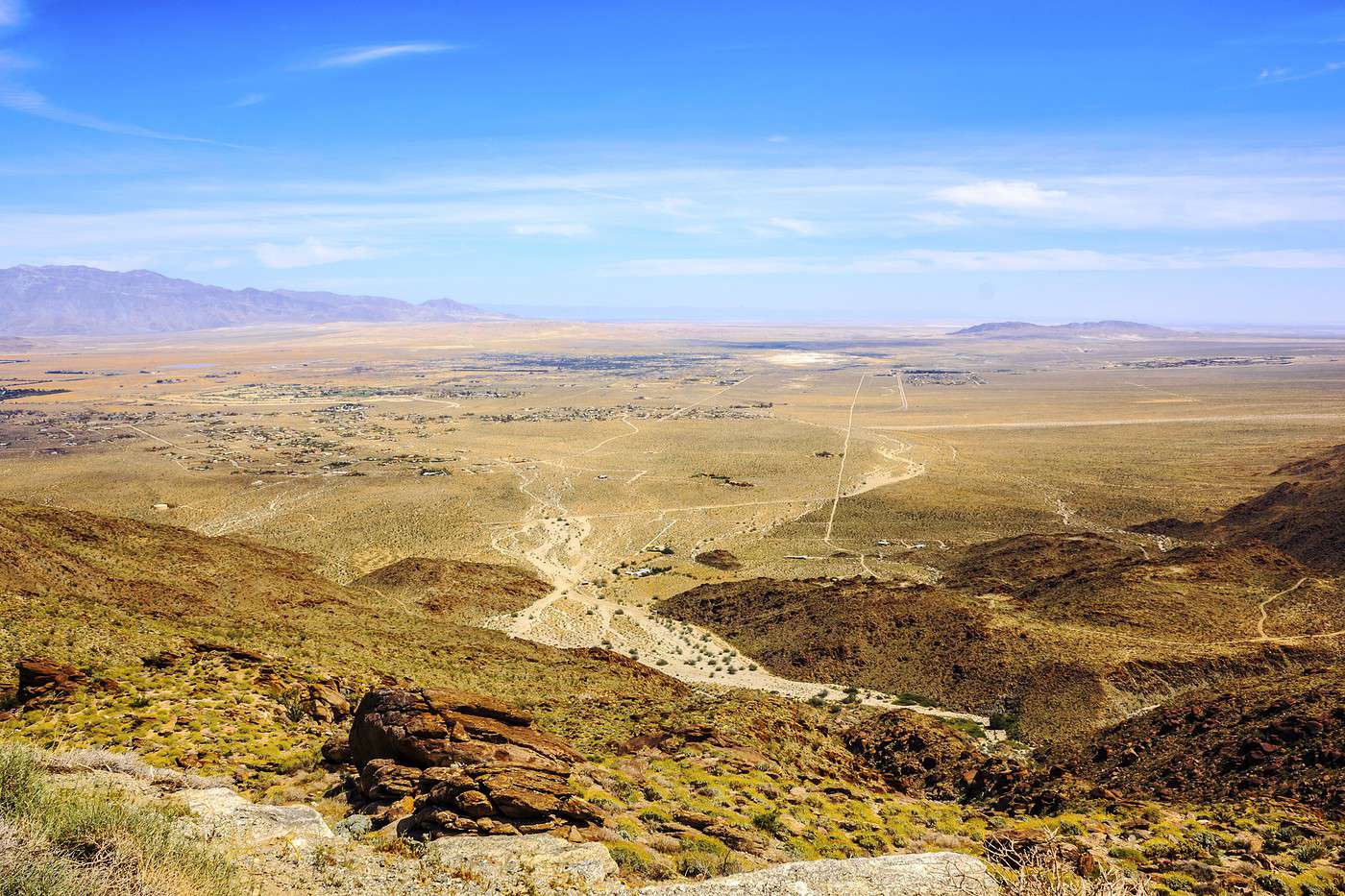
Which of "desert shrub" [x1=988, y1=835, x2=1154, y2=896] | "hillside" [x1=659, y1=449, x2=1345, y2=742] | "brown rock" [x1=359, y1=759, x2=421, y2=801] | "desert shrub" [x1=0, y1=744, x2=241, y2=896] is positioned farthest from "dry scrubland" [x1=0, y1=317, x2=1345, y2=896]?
"desert shrub" [x1=0, y1=744, x2=241, y2=896]

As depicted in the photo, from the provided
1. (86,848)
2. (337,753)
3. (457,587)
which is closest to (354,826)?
(337,753)

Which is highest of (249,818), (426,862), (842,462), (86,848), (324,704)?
(86,848)

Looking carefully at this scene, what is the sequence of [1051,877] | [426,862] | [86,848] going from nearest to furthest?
[86,848], [1051,877], [426,862]

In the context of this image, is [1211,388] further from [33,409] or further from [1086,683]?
[33,409]

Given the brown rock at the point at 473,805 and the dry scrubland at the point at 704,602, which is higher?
the brown rock at the point at 473,805

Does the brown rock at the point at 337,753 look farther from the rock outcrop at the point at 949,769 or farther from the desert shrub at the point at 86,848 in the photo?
the rock outcrop at the point at 949,769

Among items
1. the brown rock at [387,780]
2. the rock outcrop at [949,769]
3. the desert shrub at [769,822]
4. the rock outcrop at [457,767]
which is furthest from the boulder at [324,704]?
the rock outcrop at [949,769]

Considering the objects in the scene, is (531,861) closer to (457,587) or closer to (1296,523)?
(457,587)
